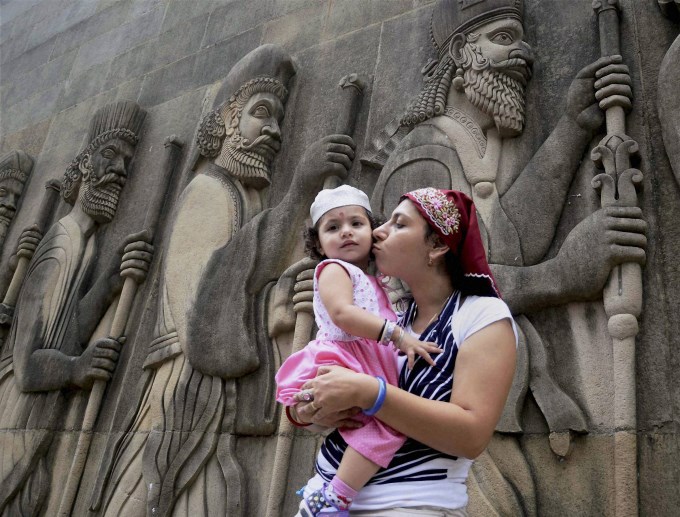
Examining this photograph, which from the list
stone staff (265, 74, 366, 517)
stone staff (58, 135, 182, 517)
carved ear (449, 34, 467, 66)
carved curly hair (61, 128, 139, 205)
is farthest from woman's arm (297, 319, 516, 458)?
carved curly hair (61, 128, 139, 205)

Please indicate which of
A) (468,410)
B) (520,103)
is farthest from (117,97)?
(468,410)

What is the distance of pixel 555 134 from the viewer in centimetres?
343

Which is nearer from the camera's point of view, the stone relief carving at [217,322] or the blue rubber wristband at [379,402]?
the blue rubber wristband at [379,402]

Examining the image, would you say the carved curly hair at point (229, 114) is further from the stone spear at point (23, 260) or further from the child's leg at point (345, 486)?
the child's leg at point (345, 486)

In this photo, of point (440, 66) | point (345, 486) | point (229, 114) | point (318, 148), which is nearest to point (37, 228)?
point (229, 114)

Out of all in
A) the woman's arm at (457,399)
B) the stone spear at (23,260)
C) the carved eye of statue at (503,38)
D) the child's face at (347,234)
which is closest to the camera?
the woman's arm at (457,399)

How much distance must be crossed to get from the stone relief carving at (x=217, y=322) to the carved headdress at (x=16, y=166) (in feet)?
11.0

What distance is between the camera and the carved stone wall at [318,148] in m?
2.74

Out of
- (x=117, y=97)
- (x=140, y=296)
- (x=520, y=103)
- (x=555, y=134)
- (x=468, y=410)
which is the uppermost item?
(x=117, y=97)

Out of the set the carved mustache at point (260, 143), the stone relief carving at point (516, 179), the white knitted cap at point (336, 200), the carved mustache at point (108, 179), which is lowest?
the white knitted cap at point (336, 200)

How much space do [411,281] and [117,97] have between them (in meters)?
6.10

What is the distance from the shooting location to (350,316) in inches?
67.3

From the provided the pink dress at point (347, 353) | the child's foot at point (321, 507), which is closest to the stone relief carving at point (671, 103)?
the pink dress at point (347, 353)

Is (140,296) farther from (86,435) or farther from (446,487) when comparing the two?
(446,487)
